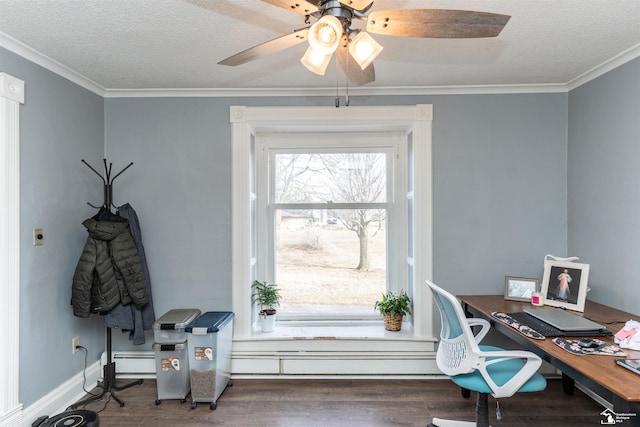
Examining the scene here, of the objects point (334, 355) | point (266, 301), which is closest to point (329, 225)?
point (266, 301)

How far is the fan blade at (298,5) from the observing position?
4.32ft

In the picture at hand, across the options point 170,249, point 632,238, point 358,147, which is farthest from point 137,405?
point 632,238

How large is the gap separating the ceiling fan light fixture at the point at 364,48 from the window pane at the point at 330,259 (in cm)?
213

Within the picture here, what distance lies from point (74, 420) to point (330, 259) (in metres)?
2.23

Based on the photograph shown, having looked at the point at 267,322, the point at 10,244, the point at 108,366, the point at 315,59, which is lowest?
the point at 108,366

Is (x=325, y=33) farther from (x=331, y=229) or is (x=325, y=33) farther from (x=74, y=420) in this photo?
(x=74, y=420)

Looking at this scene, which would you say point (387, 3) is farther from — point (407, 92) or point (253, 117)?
point (253, 117)

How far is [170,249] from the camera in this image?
3.08m

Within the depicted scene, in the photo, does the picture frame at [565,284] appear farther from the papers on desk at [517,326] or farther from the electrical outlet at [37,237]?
the electrical outlet at [37,237]

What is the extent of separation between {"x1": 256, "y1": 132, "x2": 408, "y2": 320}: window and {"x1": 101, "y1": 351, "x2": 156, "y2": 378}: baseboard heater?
118cm

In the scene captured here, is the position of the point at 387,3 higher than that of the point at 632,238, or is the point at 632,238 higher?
the point at 387,3

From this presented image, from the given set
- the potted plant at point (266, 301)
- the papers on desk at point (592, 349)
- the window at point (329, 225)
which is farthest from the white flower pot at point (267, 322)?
the papers on desk at point (592, 349)

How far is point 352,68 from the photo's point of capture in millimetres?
1743

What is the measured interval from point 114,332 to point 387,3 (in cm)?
323
